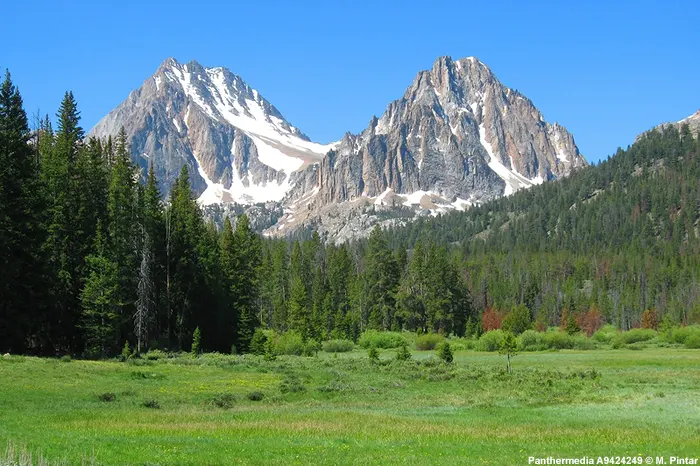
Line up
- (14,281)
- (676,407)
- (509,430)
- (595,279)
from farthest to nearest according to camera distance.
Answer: (595,279)
(14,281)
(676,407)
(509,430)

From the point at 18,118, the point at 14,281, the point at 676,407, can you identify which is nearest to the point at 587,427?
the point at 676,407

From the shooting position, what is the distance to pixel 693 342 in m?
100

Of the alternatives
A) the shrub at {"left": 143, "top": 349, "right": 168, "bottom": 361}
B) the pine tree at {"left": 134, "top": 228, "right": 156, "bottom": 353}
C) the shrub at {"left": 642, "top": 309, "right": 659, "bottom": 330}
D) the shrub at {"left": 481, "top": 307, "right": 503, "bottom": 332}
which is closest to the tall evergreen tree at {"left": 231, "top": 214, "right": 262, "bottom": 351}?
the pine tree at {"left": 134, "top": 228, "right": 156, "bottom": 353}

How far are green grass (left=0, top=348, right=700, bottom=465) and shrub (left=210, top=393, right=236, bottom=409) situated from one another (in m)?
0.18

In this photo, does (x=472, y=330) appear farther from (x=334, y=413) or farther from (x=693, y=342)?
(x=334, y=413)

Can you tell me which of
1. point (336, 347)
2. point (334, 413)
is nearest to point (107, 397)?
point (334, 413)

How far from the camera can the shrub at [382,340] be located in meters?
102

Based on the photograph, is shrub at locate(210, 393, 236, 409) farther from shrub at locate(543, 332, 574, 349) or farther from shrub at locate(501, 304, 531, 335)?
shrub at locate(501, 304, 531, 335)

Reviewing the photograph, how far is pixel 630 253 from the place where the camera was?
18838cm

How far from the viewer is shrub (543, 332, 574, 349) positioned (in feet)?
341

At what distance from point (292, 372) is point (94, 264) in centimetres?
1879

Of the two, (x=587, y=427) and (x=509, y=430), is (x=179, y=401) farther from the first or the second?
(x=587, y=427)

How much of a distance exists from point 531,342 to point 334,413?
76839 millimetres

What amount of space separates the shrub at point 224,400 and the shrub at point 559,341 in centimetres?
7500
